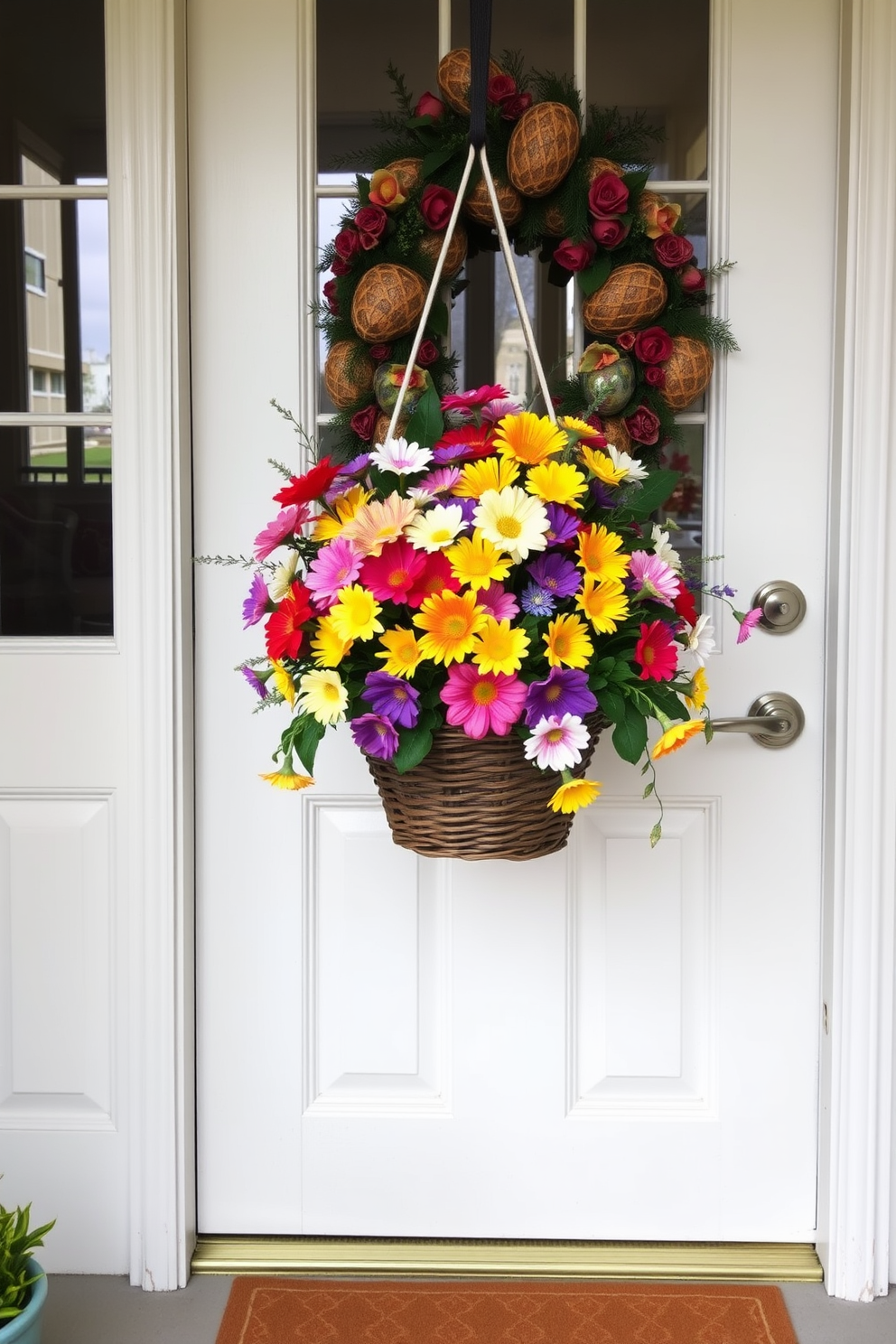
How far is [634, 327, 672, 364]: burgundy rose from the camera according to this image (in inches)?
64.7

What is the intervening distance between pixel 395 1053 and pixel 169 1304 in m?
0.47

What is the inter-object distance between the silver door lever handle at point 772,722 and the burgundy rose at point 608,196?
2.33ft

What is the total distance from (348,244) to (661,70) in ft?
1.72

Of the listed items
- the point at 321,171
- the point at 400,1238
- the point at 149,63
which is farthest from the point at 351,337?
the point at 400,1238

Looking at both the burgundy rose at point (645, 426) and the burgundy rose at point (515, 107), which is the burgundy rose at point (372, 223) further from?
the burgundy rose at point (645, 426)

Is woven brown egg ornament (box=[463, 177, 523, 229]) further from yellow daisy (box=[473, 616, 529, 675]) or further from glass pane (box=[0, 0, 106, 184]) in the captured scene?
yellow daisy (box=[473, 616, 529, 675])

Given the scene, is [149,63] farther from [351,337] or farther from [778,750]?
[778,750]

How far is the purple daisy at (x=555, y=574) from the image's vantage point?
1254 mm

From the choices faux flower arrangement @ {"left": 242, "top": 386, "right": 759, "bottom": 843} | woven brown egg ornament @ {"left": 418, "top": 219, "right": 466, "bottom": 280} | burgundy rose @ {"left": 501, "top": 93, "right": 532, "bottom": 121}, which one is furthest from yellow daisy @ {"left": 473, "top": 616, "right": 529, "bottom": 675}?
burgundy rose @ {"left": 501, "top": 93, "right": 532, "bottom": 121}

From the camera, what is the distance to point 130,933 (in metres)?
1.82

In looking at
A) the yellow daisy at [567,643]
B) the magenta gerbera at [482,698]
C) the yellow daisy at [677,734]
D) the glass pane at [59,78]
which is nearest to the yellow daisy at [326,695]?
the magenta gerbera at [482,698]

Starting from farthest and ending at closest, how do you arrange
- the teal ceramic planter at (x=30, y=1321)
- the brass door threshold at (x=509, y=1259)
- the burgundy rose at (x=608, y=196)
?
the brass door threshold at (x=509, y=1259)
the burgundy rose at (x=608, y=196)
the teal ceramic planter at (x=30, y=1321)

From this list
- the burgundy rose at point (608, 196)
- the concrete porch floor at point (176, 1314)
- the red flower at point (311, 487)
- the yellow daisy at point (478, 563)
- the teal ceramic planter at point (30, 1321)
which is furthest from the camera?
the concrete porch floor at point (176, 1314)

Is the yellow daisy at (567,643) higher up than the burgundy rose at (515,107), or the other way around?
the burgundy rose at (515,107)
